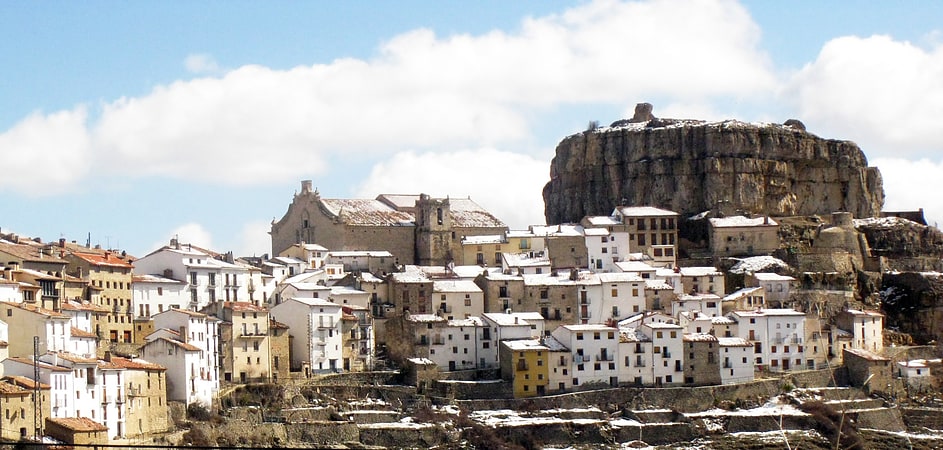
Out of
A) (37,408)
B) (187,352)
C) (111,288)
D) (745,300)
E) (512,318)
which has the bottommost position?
(37,408)

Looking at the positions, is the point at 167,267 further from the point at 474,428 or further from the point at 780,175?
the point at 780,175

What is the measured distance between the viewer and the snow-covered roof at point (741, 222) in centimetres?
10444

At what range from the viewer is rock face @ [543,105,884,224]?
11006cm

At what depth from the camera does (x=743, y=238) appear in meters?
104

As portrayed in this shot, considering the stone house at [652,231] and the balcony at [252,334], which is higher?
the stone house at [652,231]

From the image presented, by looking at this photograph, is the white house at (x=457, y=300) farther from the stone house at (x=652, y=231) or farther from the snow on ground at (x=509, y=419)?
the stone house at (x=652, y=231)

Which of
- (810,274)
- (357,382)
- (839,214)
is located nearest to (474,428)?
(357,382)

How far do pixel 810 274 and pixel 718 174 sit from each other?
12.7 metres

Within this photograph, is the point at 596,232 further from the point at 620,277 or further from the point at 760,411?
the point at 760,411

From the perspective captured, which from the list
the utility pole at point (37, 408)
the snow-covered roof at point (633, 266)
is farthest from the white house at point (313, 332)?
the utility pole at point (37, 408)

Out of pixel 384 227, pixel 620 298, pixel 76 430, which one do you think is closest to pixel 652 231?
pixel 620 298

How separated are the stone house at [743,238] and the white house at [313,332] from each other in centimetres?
2930

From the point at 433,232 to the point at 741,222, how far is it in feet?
63.2

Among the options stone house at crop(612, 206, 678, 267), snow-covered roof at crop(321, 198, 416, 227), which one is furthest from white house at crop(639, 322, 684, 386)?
snow-covered roof at crop(321, 198, 416, 227)
